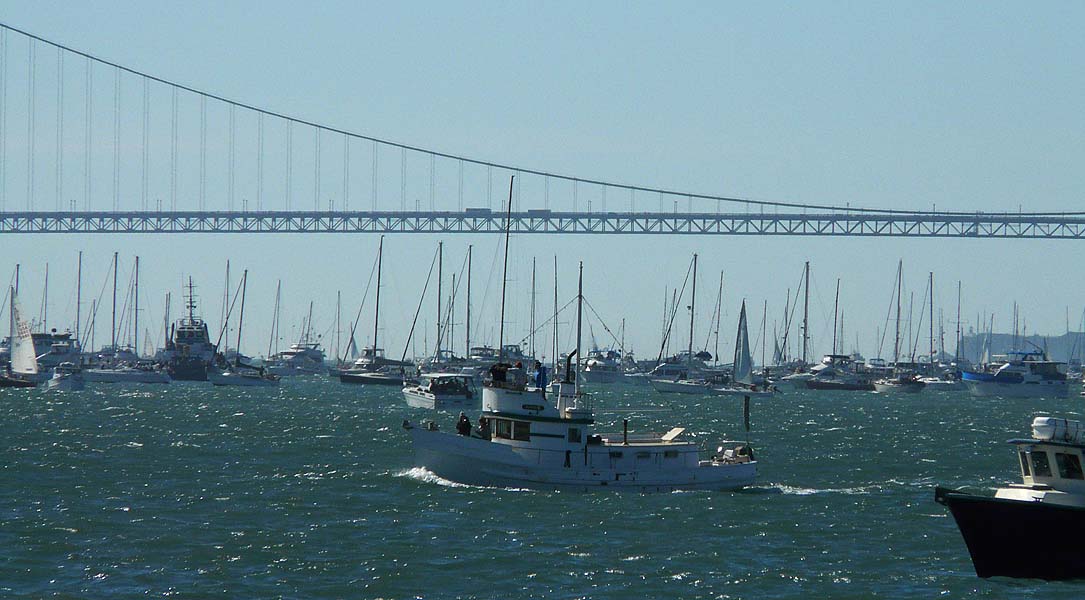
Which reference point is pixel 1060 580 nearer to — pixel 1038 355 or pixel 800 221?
A: pixel 1038 355

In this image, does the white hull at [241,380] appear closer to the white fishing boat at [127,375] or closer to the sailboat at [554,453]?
the white fishing boat at [127,375]

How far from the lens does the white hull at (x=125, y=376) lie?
5369 inches

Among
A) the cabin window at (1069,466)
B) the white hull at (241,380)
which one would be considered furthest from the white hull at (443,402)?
the cabin window at (1069,466)

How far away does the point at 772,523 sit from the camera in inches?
1444

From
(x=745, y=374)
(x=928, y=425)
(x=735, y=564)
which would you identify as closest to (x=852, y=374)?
(x=745, y=374)

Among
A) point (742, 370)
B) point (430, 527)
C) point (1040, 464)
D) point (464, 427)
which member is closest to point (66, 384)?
point (742, 370)

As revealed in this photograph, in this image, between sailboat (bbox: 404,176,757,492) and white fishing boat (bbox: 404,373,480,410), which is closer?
sailboat (bbox: 404,176,757,492)

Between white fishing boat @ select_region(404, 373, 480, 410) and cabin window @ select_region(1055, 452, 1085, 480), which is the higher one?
cabin window @ select_region(1055, 452, 1085, 480)

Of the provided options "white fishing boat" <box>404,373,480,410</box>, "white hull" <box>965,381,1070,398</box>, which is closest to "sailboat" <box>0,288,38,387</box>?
"white fishing boat" <box>404,373,480,410</box>

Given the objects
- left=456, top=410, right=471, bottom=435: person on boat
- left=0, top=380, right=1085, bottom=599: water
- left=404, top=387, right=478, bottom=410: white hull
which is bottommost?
left=0, top=380, right=1085, bottom=599: water

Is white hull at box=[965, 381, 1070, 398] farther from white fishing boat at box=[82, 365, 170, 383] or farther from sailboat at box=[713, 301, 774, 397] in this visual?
white fishing boat at box=[82, 365, 170, 383]

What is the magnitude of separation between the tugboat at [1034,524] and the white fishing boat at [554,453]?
13075 mm

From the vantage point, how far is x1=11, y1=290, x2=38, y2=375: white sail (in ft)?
367

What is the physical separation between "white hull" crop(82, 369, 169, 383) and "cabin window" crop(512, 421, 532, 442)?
98.3 metres
